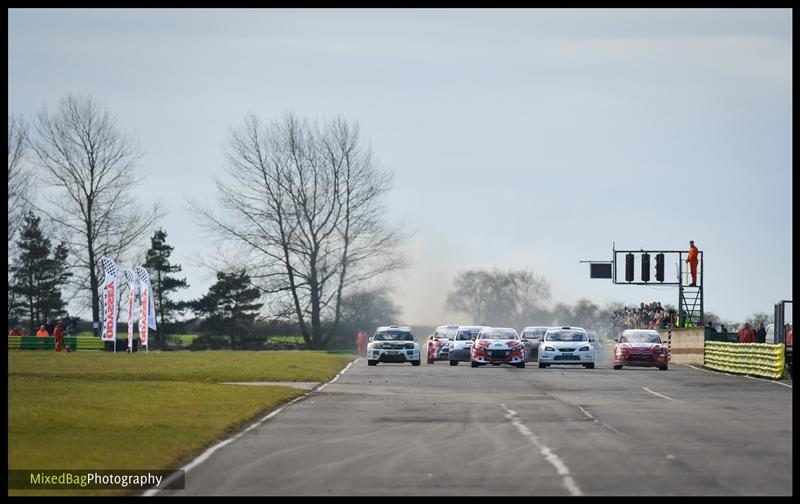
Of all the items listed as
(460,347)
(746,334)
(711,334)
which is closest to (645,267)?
(711,334)

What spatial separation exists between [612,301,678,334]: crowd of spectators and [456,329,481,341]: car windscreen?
9283mm

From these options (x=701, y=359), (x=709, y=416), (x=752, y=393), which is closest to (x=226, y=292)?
(x=701, y=359)

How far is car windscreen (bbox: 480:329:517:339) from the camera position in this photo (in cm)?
5271

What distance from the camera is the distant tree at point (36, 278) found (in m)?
103

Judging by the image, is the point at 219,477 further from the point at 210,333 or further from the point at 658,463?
the point at 210,333

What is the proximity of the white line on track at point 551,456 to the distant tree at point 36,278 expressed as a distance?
82860 mm

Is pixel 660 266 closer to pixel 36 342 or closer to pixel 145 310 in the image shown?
pixel 145 310

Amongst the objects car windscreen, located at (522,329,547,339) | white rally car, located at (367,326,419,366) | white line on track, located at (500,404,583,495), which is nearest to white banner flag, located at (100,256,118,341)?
white rally car, located at (367,326,419,366)

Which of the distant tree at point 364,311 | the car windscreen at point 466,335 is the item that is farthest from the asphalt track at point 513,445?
the distant tree at point 364,311

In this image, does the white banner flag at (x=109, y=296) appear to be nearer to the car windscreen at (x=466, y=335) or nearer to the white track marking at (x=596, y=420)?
the car windscreen at (x=466, y=335)

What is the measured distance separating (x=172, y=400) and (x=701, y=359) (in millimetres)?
29785

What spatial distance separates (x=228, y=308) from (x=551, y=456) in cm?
8369

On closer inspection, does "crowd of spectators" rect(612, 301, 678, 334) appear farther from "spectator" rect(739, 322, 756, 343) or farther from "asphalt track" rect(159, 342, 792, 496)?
"asphalt track" rect(159, 342, 792, 496)

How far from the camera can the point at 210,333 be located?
328 ft
